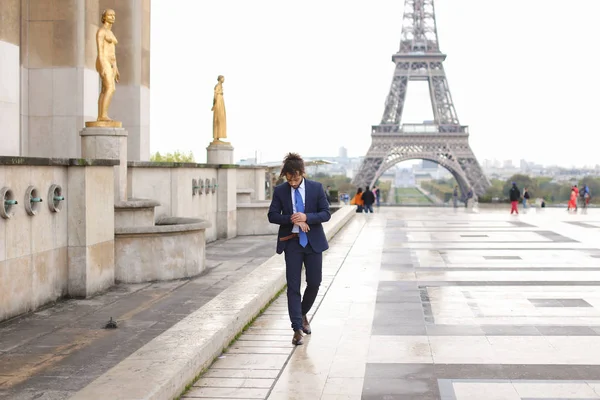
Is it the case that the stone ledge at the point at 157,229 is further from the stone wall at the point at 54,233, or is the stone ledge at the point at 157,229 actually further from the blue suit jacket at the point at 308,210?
the blue suit jacket at the point at 308,210

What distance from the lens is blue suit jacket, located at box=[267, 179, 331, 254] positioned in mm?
8484

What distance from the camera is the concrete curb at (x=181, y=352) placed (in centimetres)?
604

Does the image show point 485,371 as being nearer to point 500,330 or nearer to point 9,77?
point 500,330

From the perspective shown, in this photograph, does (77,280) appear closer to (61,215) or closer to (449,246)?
(61,215)

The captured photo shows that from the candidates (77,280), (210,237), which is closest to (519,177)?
(210,237)

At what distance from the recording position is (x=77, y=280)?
12102 mm

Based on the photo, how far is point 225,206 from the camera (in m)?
22.8

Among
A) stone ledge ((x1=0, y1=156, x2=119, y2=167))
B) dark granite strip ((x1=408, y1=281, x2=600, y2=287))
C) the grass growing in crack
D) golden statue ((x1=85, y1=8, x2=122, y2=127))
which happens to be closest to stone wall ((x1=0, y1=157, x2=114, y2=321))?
stone ledge ((x1=0, y1=156, x2=119, y2=167))

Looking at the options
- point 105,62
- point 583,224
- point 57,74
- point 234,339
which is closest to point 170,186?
point 105,62

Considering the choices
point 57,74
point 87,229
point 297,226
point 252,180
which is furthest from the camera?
point 252,180

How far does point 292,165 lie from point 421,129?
274ft

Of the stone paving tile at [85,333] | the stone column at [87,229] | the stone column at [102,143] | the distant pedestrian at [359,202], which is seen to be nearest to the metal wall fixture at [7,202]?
the stone paving tile at [85,333]

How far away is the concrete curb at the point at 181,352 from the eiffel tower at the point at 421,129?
7506cm

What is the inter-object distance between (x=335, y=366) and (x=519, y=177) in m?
134
